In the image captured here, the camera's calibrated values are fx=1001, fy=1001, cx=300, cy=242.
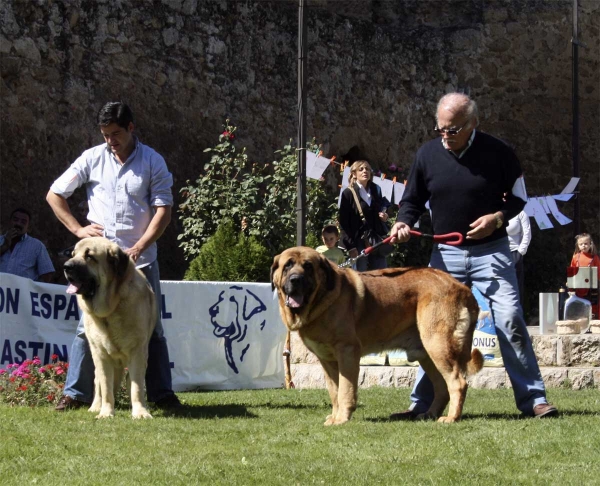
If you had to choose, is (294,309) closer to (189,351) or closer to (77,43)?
(189,351)

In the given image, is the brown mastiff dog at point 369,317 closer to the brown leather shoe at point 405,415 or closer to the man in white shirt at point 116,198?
the brown leather shoe at point 405,415

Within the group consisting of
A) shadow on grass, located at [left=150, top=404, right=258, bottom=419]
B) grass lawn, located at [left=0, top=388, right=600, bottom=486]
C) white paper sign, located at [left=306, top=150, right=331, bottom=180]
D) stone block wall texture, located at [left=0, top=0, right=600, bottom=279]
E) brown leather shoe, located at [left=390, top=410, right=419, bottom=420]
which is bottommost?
shadow on grass, located at [left=150, top=404, right=258, bottom=419]

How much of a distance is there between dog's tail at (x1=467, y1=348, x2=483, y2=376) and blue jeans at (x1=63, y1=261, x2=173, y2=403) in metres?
2.21

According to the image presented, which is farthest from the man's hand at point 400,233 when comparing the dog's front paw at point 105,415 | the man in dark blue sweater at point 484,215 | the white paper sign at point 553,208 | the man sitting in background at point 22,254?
the white paper sign at point 553,208

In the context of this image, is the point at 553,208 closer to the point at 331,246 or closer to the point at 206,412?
the point at 331,246

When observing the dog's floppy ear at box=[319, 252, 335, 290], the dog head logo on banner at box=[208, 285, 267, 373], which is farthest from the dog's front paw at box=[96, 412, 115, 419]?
the dog head logo on banner at box=[208, 285, 267, 373]

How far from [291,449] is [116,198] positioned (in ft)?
8.31

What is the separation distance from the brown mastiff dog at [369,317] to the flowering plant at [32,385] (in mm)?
2195

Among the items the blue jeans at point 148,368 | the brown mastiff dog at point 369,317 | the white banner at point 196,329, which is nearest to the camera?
the brown mastiff dog at point 369,317

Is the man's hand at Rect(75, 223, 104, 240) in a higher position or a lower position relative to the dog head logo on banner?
higher

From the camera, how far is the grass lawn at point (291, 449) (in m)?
4.61

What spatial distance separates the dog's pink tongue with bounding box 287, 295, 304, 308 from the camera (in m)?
6.27

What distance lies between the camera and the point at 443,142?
6.82 meters

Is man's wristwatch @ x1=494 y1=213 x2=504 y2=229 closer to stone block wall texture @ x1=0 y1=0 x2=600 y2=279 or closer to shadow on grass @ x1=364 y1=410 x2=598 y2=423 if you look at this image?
shadow on grass @ x1=364 y1=410 x2=598 y2=423
